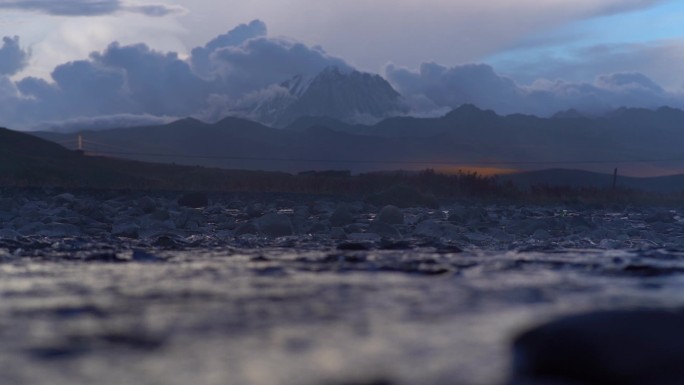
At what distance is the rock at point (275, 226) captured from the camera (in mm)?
10070

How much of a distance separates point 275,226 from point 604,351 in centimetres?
787

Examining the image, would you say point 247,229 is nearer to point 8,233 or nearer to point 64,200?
point 8,233

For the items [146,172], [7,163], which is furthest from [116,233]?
[146,172]

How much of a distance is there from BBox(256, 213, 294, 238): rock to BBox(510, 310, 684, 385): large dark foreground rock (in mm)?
7337

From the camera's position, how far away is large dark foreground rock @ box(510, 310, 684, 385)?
2.37m

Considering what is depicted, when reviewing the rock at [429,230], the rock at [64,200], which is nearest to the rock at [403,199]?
the rock at [64,200]

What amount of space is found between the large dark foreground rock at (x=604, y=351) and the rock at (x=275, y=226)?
734 cm

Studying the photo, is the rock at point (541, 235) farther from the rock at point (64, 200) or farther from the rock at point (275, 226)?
the rock at point (64, 200)

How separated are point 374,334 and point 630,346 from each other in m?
0.90

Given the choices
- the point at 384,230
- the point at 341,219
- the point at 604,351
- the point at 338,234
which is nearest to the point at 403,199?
the point at 341,219

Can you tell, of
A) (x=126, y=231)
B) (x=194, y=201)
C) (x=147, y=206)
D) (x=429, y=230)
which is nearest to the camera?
(x=126, y=231)

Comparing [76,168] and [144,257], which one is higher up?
[144,257]

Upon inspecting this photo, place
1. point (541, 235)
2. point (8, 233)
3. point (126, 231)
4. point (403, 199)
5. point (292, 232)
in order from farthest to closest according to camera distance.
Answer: point (403, 199) → point (541, 235) → point (292, 232) → point (126, 231) → point (8, 233)

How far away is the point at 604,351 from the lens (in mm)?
2488
